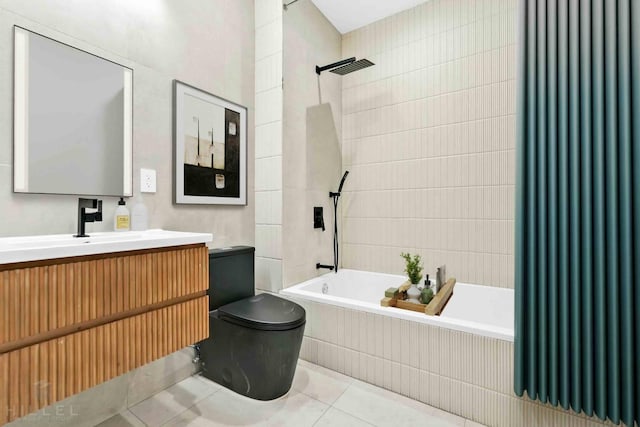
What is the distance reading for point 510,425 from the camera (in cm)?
142

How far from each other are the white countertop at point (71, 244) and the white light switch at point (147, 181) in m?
0.25

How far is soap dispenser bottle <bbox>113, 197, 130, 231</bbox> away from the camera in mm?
1462

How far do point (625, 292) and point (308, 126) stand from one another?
2.02 m

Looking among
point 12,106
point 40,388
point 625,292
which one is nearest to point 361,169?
point 625,292

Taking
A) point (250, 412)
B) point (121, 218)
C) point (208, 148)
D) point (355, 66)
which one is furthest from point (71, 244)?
point (355, 66)

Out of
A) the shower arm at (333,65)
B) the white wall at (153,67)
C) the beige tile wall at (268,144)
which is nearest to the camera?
the white wall at (153,67)

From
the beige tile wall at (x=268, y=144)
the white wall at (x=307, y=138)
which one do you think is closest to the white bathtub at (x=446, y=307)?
the white wall at (x=307, y=138)

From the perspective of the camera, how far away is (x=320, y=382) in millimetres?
1843

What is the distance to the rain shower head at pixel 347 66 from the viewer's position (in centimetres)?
226

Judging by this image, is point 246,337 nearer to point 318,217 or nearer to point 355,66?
point 318,217

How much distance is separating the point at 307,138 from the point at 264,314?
54.1 inches

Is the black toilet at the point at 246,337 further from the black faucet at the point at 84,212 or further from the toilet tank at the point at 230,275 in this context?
the black faucet at the point at 84,212

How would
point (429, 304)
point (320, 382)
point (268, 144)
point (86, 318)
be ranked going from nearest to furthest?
point (86, 318) < point (429, 304) < point (320, 382) < point (268, 144)

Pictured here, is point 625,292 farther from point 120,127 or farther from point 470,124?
point 120,127
